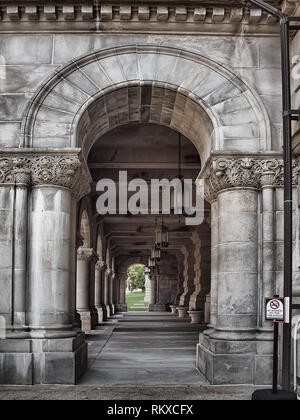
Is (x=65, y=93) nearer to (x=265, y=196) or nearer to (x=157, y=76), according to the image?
(x=157, y=76)

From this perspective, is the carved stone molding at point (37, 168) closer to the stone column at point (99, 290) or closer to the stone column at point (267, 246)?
the stone column at point (267, 246)

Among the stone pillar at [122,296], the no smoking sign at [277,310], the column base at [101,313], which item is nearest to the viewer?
the no smoking sign at [277,310]

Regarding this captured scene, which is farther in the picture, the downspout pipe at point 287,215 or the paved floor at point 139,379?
the paved floor at point 139,379

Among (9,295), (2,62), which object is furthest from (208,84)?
(9,295)

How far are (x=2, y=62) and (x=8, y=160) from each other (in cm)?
190

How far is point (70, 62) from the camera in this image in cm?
1052

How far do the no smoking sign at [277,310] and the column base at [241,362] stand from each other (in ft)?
9.16

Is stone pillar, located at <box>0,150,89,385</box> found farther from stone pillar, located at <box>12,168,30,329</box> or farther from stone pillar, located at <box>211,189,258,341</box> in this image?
stone pillar, located at <box>211,189,258,341</box>

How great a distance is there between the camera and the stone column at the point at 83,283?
70.6 ft

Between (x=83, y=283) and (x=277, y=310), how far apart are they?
15055mm

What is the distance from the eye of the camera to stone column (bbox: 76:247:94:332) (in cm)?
2153

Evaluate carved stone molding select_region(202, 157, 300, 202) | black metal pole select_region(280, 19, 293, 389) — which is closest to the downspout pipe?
black metal pole select_region(280, 19, 293, 389)

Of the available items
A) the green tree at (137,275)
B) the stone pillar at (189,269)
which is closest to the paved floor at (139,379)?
the stone pillar at (189,269)

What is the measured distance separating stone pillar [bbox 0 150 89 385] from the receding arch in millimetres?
555
